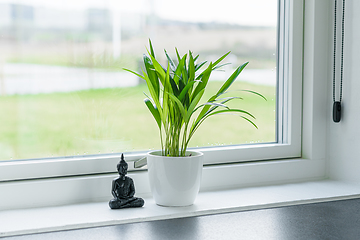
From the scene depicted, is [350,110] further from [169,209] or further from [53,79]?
[53,79]

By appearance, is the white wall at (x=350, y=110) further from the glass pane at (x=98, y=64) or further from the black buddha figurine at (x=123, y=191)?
the black buddha figurine at (x=123, y=191)

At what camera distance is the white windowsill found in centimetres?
102

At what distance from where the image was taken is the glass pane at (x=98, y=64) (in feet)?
3.86

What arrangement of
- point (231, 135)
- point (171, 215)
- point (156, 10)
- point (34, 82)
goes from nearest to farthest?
point (171, 215) → point (34, 82) → point (156, 10) → point (231, 135)

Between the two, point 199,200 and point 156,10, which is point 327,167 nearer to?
point 199,200

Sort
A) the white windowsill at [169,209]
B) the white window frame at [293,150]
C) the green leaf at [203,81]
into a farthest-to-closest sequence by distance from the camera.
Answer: the white window frame at [293,150] → the green leaf at [203,81] → the white windowsill at [169,209]

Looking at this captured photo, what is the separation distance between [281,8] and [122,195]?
0.82 m

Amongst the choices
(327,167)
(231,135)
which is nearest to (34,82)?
(231,135)

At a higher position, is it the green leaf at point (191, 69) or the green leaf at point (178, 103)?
the green leaf at point (191, 69)

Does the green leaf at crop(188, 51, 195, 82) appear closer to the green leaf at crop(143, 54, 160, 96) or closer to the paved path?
the green leaf at crop(143, 54, 160, 96)

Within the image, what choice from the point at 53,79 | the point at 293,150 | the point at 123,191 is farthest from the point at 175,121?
the point at 293,150

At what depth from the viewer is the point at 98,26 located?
4.08 ft

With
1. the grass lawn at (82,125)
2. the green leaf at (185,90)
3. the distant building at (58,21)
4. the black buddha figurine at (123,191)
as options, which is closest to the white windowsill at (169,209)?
the black buddha figurine at (123,191)

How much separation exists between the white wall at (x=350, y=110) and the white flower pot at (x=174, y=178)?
565 mm
